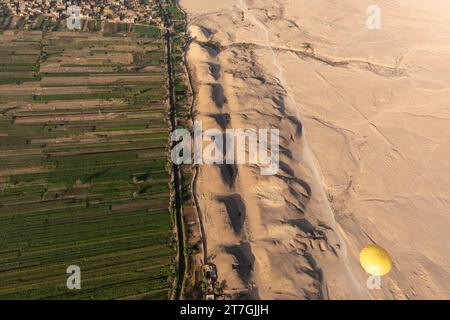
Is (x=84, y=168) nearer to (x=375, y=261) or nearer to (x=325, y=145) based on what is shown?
(x=325, y=145)

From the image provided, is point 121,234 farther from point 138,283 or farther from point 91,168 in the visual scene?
point 91,168

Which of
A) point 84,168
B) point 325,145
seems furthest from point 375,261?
point 84,168

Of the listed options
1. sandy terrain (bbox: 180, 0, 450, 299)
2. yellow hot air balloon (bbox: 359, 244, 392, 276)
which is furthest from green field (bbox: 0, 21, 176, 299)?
yellow hot air balloon (bbox: 359, 244, 392, 276)

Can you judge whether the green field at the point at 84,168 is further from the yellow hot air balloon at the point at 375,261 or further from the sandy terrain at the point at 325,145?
the yellow hot air balloon at the point at 375,261

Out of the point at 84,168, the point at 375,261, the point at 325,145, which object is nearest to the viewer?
the point at 375,261

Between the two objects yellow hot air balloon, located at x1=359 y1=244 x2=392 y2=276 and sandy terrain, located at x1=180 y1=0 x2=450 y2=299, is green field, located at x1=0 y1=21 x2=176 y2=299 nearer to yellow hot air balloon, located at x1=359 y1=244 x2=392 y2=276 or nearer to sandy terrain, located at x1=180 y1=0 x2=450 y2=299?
sandy terrain, located at x1=180 y1=0 x2=450 y2=299
